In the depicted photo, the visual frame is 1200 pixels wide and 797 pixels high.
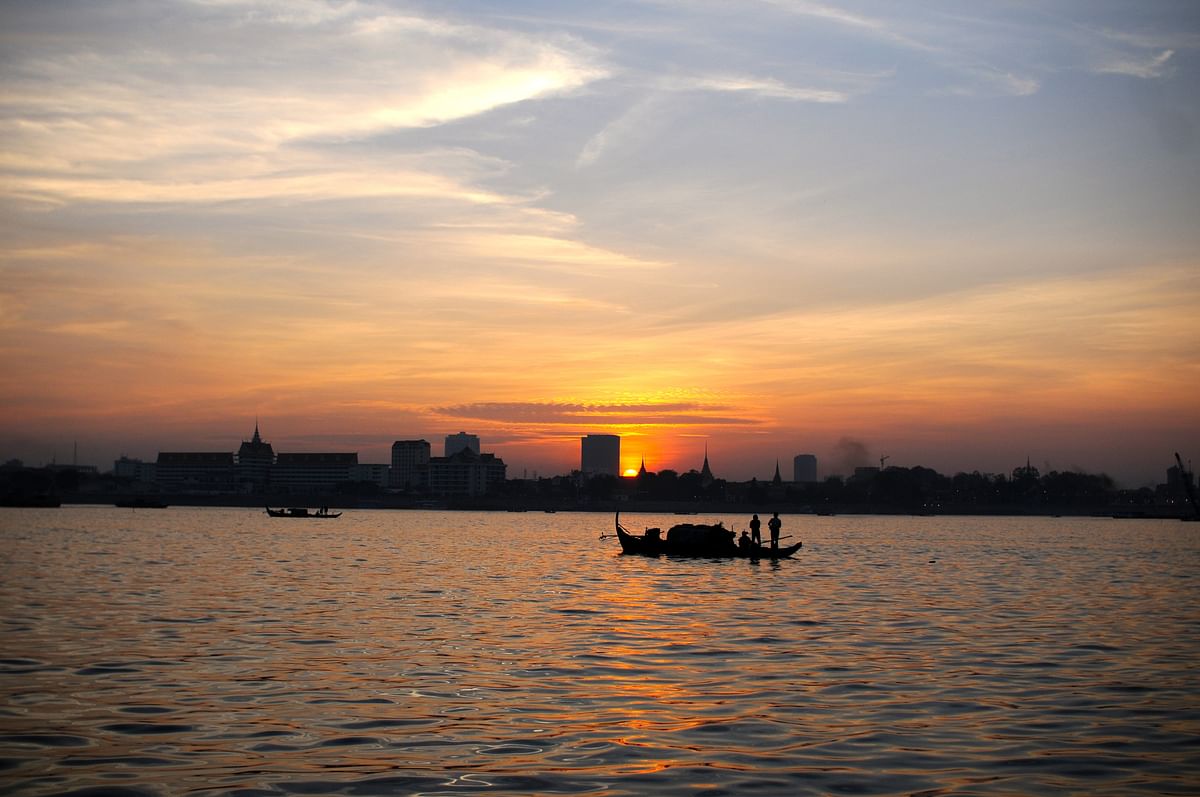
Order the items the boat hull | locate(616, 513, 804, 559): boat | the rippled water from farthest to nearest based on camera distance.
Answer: locate(616, 513, 804, 559): boat < the boat hull < the rippled water

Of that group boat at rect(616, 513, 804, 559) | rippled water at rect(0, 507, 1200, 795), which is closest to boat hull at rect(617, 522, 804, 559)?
boat at rect(616, 513, 804, 559)

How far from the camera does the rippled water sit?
17266mm

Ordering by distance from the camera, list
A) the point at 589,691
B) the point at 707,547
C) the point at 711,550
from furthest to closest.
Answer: the point at 707,547 < the point at 711,550 < the point at 589,691

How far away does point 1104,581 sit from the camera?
64.6 metres

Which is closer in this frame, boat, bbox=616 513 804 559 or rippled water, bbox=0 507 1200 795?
rippled water, bbox=0 507 1200 795

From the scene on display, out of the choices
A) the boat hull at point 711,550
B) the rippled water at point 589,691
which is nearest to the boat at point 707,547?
the boat hull at point 711,550

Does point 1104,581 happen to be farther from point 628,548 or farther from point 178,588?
point 178,588

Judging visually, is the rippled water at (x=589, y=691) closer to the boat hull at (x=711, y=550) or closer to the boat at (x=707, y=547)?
the boat hull at (x=711, y=550)

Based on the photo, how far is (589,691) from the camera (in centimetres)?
2455

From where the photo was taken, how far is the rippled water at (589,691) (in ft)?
56.6

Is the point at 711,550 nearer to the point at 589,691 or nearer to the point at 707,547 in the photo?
the point at 707,547

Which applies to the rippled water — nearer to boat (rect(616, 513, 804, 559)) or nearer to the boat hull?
the boat hull

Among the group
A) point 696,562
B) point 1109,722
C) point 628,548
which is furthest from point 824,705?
point 628,548

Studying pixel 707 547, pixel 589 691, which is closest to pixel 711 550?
pixel 707 547
